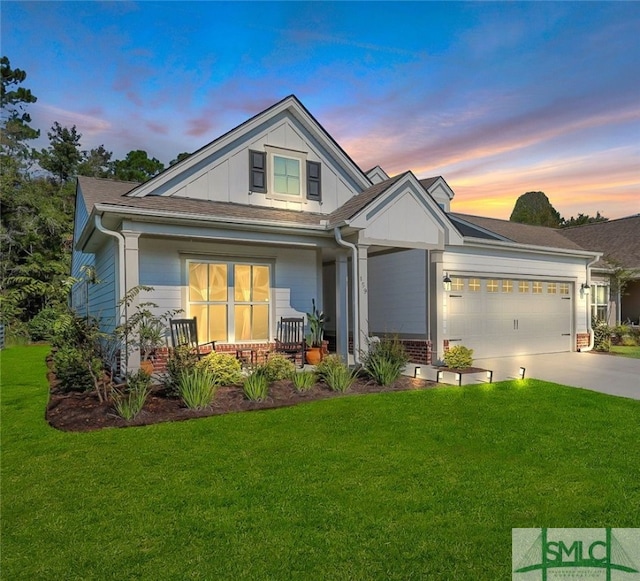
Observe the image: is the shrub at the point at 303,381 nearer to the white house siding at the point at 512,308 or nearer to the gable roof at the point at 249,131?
the white house siding at the point at 512,308

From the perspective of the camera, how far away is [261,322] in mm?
10367

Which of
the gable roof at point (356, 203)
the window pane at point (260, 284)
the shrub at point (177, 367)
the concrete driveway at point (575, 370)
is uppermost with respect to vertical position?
the gable roof at point (356, 203)

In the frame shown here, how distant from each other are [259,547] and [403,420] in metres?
3.40

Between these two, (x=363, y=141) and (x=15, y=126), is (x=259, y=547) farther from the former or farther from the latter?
(x=15, y=126)

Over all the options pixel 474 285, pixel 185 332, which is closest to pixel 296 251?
pixel 185 332

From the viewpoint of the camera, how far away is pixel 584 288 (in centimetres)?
1411

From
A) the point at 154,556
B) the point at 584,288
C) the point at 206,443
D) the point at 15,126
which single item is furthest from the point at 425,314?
the point at 15,126

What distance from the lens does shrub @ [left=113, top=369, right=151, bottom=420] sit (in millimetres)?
5957

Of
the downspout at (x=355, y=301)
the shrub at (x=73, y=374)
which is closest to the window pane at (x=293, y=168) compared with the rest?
the downspout at (x=355, y=301)

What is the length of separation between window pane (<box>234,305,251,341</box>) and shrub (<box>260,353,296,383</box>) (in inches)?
78.6

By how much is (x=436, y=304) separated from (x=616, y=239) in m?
15.5

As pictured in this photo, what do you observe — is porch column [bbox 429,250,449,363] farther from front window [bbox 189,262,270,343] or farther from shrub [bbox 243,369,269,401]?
shrub [bbox 243,369,269,401]

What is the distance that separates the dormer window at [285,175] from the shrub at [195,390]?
5.08 metres

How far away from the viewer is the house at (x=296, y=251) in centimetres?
897
